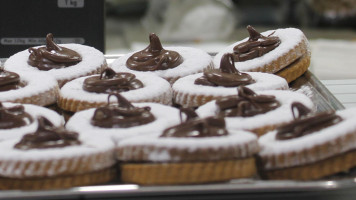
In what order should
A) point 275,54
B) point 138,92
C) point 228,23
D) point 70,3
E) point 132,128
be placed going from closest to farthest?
point 132,128 → point 138,92 → point 275,54 → point 70,3 → point 228,23

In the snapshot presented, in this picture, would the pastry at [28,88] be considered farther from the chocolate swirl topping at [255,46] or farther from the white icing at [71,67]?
the chocolate swirl topping at [255,46]

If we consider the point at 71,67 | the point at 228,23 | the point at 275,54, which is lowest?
the point at 228,23

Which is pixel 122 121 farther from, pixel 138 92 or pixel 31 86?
pixel 31 86

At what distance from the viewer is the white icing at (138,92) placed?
1896 millimetres

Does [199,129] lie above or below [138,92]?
above

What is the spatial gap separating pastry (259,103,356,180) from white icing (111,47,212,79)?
0.69 metres

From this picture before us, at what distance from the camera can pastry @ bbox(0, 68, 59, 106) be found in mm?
1904

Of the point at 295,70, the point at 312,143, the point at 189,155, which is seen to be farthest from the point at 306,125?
the point at 295,70

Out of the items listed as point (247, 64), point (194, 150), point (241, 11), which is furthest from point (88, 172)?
point (241, 11)

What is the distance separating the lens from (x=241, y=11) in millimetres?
3865

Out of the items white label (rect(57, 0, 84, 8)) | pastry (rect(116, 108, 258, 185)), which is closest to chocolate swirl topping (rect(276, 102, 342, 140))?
pastry (rect(116, 108, 258, 185))

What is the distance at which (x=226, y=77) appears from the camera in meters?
1.94

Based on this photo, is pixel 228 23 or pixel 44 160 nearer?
pixel 44 160

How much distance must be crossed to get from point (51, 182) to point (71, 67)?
825 millimetres
